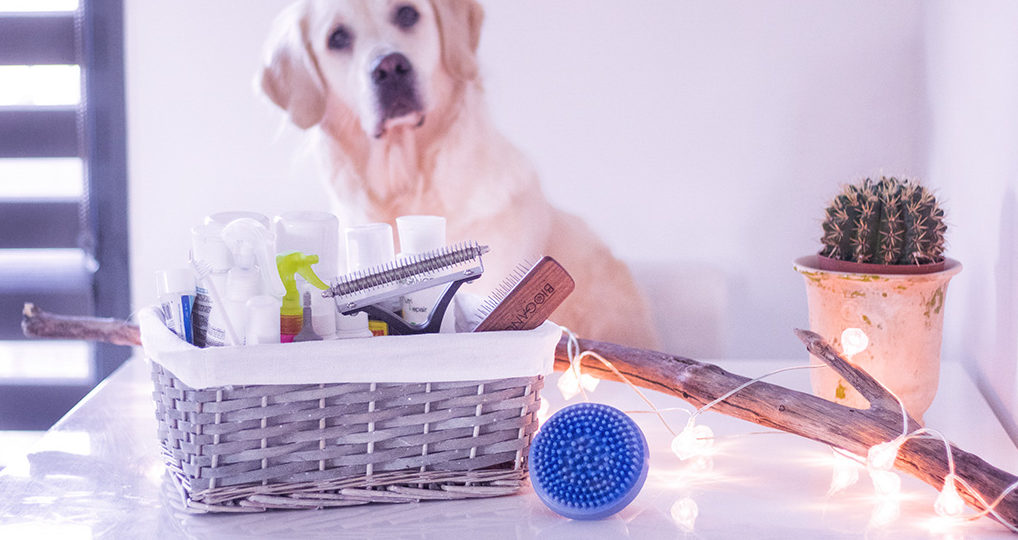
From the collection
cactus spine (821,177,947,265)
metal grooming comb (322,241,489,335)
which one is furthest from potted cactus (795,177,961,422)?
metal grooming comb (322,241,489,335)

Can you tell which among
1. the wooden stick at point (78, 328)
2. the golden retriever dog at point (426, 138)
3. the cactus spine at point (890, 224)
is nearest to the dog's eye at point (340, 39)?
the golden retriever dog at point (426, 138)

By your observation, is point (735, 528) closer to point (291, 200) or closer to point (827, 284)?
point (827, 284)

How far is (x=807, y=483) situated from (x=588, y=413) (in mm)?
230

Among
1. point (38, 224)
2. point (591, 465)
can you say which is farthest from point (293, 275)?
point (38, 224)

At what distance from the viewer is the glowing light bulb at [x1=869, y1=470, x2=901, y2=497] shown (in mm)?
709

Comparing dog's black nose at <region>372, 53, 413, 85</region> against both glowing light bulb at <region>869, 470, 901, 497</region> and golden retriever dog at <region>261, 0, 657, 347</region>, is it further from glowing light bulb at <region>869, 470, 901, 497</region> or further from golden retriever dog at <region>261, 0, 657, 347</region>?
glowing light bulb at <region>869, 470, 901, 497</region>

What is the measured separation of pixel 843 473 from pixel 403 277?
431 millimetres

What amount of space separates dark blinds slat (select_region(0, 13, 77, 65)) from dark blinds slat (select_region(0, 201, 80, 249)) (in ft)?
0.71

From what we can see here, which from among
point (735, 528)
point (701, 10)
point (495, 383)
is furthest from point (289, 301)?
point (701, 10)

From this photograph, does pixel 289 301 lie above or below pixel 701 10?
below

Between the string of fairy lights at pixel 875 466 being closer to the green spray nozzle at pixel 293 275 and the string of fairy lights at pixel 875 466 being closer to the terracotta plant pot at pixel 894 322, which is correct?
the terracotta plant pot at pixel 894 322

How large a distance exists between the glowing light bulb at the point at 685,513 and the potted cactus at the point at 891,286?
26 centimetres

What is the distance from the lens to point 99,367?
1.38 m

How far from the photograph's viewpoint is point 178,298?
0.72 m
